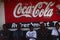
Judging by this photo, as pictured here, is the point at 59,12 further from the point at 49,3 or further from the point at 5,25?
the point at 5,25

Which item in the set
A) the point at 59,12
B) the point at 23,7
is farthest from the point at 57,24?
the point at 23,7

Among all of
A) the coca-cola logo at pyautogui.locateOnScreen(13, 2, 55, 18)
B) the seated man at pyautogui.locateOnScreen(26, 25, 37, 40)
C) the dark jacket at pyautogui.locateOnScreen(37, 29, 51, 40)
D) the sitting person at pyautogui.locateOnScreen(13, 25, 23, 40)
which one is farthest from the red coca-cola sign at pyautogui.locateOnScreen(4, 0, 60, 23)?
the dark jacket at pyautogui.locateOnScreen(37, 29, 51, 40)

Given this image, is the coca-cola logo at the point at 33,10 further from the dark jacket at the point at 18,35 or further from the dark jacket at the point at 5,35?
the dark jacket at the point at 5,35

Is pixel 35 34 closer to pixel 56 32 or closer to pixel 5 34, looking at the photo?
pixel 56 32

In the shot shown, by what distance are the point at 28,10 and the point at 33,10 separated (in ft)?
0.71

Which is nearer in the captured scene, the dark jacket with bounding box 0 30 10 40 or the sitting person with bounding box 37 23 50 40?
the sitting person with bounding box 37 23 50 40

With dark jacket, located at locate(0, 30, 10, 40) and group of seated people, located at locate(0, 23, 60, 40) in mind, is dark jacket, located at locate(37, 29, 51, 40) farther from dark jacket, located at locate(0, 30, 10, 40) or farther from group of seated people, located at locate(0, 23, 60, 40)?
dark jacket, located at locate(0, 30, 10, 40)

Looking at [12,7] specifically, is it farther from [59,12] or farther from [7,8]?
[59,12]

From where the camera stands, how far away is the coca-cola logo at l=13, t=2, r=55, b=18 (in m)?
14.7

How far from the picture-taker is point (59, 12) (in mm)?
14641

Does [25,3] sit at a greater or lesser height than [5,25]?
greater

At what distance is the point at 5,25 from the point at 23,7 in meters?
1.11

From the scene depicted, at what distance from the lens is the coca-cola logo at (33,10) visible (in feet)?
48.2

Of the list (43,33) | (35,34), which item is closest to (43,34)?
(43,33)
